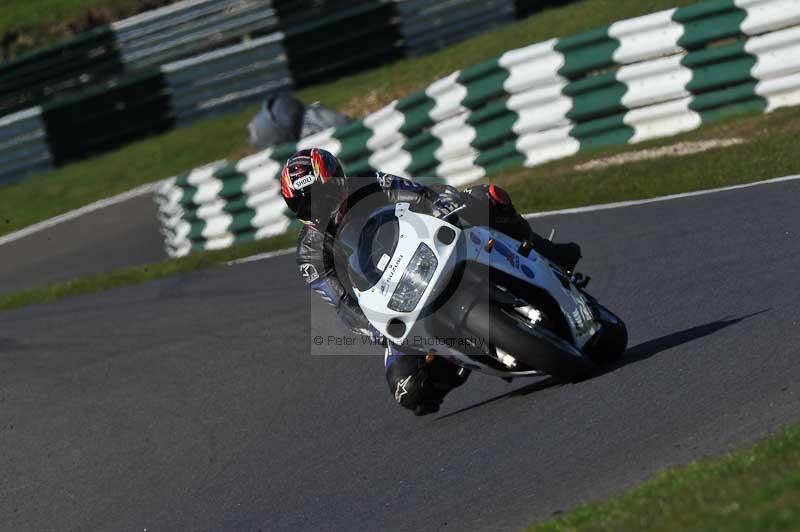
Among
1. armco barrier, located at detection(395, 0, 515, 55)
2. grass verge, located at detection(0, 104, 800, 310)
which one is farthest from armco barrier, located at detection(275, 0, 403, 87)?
grass verge, located at detection(0, 104, 800, 310)

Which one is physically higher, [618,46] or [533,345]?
[533,345]

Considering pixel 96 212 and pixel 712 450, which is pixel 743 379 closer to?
pixel 712 450

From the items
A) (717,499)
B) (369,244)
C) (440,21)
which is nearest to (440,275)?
(369,244)

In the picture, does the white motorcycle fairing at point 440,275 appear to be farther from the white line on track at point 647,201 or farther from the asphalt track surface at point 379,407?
the white line on track at point 647,201

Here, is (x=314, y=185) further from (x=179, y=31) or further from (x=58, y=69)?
(x=58, y=69)

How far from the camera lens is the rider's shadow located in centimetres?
716

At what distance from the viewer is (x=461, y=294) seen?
639 cm

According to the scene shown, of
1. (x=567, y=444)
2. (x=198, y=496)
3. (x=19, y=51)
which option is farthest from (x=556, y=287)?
(x=19, y=51)

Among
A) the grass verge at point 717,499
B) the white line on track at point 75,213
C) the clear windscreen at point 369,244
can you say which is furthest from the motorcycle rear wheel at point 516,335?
the white line on track at point 75,213

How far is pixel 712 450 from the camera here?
5379mm

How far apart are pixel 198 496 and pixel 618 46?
24.6ft

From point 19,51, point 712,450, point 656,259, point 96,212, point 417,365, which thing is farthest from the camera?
point 19,51

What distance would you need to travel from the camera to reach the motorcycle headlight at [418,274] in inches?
249

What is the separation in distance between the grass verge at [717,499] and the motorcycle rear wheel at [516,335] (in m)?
1.28
